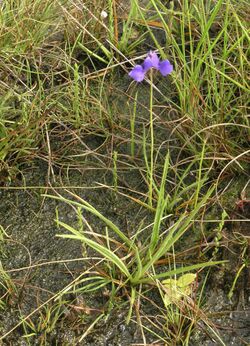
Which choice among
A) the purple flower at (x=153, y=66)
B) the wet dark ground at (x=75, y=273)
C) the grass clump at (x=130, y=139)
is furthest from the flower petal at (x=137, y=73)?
the wet dark ground at (x=75, y=273)

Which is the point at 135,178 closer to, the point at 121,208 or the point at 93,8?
the point at 121,208

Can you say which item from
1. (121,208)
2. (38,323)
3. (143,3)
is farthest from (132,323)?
(143,3)

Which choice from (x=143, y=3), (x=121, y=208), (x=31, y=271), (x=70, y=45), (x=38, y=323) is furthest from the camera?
(x=143, y=3)

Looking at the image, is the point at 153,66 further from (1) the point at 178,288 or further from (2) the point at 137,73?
(1) the point at 178,288

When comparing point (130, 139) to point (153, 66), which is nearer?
point (153, 66)

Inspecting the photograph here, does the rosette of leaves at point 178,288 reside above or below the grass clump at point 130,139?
below

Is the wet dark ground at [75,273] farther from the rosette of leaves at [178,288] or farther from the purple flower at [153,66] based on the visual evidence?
the purple flower at [153,66]

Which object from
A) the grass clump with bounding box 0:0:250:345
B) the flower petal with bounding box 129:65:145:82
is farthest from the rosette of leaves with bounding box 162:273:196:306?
the flower petal with bounding box 129:65:145:82

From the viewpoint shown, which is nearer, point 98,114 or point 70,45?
point 98,114

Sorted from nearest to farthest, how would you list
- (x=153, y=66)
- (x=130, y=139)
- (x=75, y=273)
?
(x=153, y=66) < (x=75, y=273) < (x=130, y=139)

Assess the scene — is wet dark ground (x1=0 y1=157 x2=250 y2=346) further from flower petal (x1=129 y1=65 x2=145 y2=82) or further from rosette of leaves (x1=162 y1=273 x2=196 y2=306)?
flower petal (x1=129 y1=65 x2=145 y2=82)

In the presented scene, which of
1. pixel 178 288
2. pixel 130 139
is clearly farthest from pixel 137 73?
pixel 178 288
